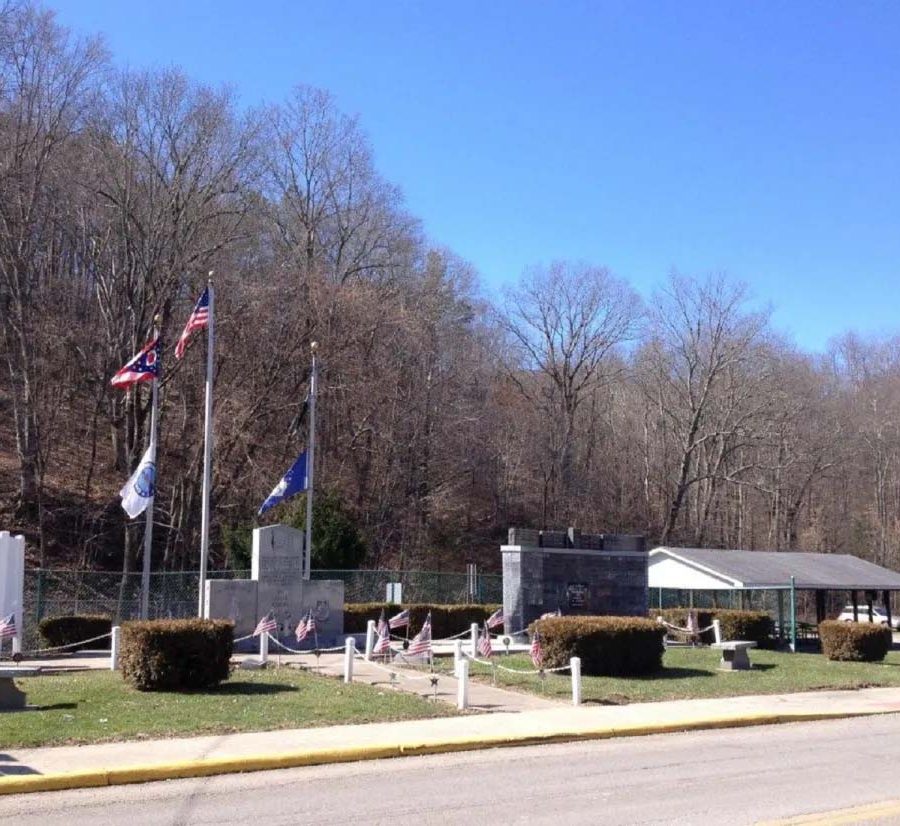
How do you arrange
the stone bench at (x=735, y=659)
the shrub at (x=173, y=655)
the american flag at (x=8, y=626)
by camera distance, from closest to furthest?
the shrub at (x=173, y=655)
the american flag at (x=8, y=626)
the stone bench at (x=735, y=659)

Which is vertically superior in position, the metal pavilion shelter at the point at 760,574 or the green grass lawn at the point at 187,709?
the metal pavilion shelter at the point at 760,574

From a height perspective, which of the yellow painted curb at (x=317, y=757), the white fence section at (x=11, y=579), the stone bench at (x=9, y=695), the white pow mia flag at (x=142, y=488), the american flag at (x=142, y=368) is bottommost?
the yellow painted curb at (x=317, y=757)

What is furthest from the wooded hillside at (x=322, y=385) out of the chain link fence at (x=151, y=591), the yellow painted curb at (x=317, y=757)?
the yellow painted curb at (x=317, y=757)

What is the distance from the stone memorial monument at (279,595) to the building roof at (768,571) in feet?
47.3

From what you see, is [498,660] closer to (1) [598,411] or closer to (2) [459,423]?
(2) [459,423]

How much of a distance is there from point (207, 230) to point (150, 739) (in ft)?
103

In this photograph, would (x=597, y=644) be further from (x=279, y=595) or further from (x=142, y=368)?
(x=142, y=368)

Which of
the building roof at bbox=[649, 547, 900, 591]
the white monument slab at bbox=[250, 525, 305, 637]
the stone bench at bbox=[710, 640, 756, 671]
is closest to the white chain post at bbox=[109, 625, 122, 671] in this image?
the white monument slab at bbox=[250, 525, 305, 637]

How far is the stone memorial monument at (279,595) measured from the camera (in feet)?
81.1

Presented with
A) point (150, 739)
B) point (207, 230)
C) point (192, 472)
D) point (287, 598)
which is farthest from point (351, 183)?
point (150, 739)

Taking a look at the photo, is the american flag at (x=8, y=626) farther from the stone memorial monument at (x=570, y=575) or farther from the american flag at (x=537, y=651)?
the stone memorial monument at (x=570, y=575)

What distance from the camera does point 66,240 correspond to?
4691 centimetres

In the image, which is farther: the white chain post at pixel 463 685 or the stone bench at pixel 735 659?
the stone bench at pixel 735 659

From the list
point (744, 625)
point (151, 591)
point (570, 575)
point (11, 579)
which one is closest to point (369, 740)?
point (11, 579)
